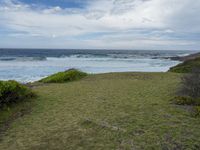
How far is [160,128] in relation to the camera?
15.8 feet

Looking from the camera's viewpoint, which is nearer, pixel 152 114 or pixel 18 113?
pixel 152 114


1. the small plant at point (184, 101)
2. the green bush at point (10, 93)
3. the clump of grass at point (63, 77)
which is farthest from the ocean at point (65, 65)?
the small plant at point (184, 101)

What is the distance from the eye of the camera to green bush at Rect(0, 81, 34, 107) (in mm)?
6555

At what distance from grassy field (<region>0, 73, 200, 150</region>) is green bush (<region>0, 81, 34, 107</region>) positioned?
0.38 meters

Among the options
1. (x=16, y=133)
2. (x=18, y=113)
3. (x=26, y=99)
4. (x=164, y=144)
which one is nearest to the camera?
(x=164, y=144)

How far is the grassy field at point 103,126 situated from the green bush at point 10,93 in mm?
384

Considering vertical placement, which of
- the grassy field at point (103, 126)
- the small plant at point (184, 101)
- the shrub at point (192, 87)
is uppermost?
the shrub at point (192, 87)

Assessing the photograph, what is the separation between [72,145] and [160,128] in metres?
1.61

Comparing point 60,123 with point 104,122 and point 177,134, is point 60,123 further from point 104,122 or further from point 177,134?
point 177,134

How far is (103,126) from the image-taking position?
497 cm

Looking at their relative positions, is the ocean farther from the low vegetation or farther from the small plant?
the small plant

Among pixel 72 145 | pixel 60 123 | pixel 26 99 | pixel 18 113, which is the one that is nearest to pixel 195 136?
pixel 72 145

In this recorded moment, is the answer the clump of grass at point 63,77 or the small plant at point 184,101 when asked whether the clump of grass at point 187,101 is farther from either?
the clump of grass at point 63,77

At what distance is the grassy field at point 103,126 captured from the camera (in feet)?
13.7
